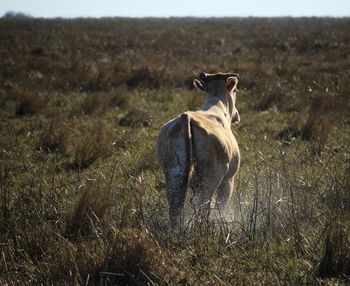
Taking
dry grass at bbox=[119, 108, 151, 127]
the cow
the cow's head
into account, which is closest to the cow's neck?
the cow's head

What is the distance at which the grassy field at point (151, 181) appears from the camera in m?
3.42

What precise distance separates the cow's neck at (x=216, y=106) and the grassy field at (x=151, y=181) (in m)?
0.70

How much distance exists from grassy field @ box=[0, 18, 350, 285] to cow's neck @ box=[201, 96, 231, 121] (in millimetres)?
705

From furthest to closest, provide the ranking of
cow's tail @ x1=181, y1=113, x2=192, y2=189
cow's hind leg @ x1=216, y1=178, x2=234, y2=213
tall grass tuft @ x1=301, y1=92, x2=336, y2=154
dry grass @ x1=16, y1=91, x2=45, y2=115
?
dry grass @ x1=16, y1=91, x2=45, y2=115, tall grass tuft @ x1=301, y1=92, x2=336, y2=154, cow's hind leg @ x1=216, y1=178, x2=234, y2=213, cow's tail @ x1=181, y1=113, x2=192, y2=189

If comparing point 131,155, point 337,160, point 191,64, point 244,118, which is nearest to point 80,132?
point 131,155

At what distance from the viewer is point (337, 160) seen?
640 centimetres

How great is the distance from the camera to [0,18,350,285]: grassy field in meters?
3.42

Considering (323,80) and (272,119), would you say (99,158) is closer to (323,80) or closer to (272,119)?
(272,119)

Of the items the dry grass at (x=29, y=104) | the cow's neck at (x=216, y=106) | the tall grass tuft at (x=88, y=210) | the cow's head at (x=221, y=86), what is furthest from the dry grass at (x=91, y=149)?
the dry grass at (x=29, y=104)

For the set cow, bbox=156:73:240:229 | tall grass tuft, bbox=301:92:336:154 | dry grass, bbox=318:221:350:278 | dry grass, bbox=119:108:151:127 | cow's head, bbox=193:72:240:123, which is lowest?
dry grass, bbox=119:108:151:127

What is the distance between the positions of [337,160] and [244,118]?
382 cm

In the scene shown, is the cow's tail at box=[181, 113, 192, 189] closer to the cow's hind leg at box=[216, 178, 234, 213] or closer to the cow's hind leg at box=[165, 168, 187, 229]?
the cow's hind leg at box=[165, 168, 187, 229]

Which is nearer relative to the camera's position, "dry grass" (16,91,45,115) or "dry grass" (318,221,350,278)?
"dry grass" (318,221,350,278)

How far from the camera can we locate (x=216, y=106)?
217 inches
